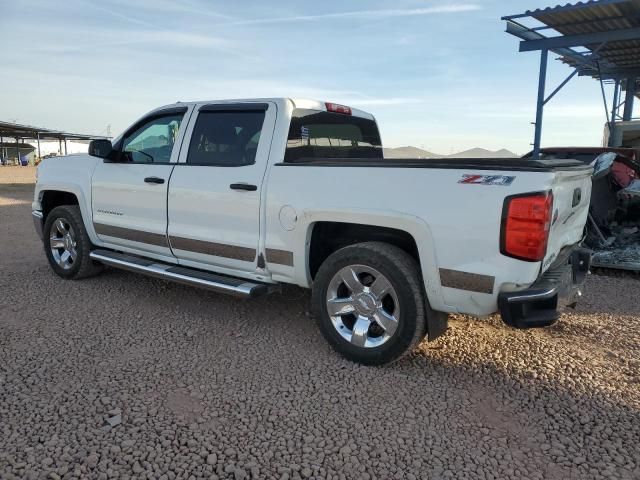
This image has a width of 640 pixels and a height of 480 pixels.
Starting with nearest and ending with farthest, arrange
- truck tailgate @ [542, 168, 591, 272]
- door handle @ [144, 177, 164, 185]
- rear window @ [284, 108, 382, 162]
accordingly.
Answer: truck tailgate @ [542, 168, 591, 272]
rear window @ [284, 108, 382, 162]
door handle @ [144, 177, 164, 185]

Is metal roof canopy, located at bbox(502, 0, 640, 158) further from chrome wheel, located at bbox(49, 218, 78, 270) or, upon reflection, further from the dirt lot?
chrome wheel, located at bbox(49, 218, 78, 270)

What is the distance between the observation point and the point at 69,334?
4.08 meters

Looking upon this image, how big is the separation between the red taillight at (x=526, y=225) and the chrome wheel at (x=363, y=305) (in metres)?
0.86

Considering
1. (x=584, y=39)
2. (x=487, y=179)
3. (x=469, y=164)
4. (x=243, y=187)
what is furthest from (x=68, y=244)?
(x=584, y=39)

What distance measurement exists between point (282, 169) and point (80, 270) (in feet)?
9.98

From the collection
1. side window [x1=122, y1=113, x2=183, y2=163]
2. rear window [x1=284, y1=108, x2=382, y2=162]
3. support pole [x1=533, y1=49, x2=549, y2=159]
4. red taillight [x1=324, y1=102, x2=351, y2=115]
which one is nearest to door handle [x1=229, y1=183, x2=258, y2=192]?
rear window [x1=284, y1=108, x2=382, y2=162]

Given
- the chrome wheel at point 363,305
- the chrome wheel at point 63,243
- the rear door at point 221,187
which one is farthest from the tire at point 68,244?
the chrome wheel at point 363,305

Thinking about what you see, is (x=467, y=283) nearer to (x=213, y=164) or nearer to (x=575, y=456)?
(x=575, y=456)

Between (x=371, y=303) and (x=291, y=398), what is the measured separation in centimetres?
86

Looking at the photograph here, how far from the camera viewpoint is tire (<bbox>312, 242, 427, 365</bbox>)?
333 centimetres

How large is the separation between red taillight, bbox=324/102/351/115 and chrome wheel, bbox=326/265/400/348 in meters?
1.71

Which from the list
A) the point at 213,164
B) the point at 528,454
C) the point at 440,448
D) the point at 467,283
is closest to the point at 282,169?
the point at 213,164

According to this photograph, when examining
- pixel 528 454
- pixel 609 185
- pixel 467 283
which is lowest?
pixel 528 454

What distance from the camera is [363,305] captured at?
3.55 metres
